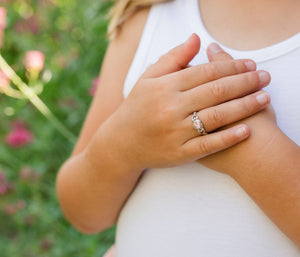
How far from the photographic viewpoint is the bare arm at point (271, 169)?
0.65 m

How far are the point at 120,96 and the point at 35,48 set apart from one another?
157cm

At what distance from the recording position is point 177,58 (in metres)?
0.72

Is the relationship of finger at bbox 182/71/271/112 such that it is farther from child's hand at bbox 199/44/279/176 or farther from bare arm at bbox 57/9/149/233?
bare arm at bbox 57/9/149/233

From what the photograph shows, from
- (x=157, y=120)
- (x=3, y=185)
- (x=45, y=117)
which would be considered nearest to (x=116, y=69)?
(x=157, y=120)

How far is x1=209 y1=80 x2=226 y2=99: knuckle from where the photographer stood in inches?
26.2

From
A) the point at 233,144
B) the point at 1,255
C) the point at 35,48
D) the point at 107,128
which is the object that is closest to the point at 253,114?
the point at 233,144

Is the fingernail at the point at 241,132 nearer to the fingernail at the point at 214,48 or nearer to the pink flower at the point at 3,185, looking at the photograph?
the fingernail at the point at 214,48

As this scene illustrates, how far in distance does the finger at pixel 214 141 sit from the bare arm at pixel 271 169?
23 mm

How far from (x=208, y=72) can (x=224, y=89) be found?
1.6 inches

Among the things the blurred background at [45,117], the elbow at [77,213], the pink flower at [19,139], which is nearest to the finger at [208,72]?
the elbow at [77,213]

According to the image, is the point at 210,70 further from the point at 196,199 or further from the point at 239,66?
the point at 196,199

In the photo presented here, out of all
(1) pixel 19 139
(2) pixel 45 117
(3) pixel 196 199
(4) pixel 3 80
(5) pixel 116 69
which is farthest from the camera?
(2) pixel 45 117

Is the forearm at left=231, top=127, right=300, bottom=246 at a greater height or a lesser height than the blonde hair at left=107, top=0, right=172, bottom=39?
lesser

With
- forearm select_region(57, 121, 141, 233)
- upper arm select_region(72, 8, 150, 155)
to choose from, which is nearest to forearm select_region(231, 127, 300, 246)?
forearm select_region(57, 121, 141, 233)
